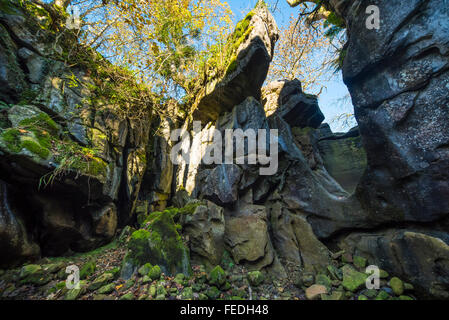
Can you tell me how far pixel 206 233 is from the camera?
14.8 feet

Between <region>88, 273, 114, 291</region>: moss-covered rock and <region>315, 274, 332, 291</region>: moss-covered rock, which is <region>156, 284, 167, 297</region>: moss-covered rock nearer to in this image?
<region>88, 273, 114, 291</region>: moss-covered rock

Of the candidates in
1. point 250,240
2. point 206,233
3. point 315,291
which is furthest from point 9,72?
point 315,291

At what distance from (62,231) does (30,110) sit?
341 centimetres

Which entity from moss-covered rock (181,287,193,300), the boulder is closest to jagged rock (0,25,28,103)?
A: the boulder

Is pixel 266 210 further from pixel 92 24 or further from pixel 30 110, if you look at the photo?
pixel 92 24

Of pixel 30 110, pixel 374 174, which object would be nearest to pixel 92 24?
pixel 30 110

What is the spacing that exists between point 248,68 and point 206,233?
6.09 meters

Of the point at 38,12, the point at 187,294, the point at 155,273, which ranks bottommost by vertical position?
the point at 187,294

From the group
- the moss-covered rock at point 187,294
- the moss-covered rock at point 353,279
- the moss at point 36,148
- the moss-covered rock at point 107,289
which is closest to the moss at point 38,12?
the moss at point 36,148

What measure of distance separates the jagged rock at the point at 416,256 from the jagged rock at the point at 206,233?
3.96 metres

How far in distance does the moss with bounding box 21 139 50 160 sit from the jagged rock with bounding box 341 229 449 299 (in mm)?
8367

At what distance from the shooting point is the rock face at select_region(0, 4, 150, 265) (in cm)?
352

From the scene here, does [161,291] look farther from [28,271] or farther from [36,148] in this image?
[36,148]

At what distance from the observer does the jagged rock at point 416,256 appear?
287cm
